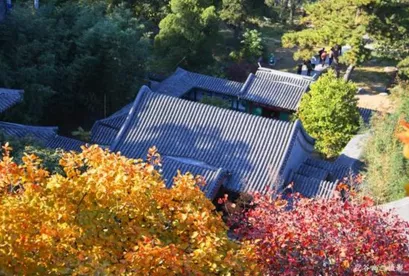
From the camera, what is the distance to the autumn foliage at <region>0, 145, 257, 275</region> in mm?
5734

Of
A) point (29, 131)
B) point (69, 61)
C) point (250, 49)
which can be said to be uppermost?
point (29, 131)

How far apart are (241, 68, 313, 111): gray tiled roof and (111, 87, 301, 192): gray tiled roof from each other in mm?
6875

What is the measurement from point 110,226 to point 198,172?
9.18 meters

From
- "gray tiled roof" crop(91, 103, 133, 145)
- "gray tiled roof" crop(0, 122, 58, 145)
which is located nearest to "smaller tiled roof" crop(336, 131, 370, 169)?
"gray tiled roof" crop(91, 103, 133, 145)

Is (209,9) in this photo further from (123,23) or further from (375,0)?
(375,0)

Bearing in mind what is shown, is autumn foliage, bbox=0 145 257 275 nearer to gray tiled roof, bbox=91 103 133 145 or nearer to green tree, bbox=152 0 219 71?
gray tiled roof, bbox=91 103 133 145

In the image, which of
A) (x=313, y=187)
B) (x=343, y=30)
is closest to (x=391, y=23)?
(x=343, y=30)

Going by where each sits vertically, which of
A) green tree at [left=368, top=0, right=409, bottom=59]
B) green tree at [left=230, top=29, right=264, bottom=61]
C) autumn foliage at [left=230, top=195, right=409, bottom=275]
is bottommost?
green tree at [left=230, top=29, right=264, bottom=61]

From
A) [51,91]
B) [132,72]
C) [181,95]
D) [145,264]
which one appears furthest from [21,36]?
[145,264]

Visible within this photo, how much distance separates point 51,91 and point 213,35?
11.8 metres

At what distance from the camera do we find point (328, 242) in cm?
764

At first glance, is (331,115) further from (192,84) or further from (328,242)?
(328,242)

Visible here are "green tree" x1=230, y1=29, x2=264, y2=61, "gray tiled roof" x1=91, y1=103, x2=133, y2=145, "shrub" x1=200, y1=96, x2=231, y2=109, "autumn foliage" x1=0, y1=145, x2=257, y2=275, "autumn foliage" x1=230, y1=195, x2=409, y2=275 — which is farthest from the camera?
"green tree" x1=230, y1=29, x2=264, y2=61

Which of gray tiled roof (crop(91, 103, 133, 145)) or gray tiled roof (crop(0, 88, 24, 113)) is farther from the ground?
gray tiled roof (crop(0, 88, 24, 113))
